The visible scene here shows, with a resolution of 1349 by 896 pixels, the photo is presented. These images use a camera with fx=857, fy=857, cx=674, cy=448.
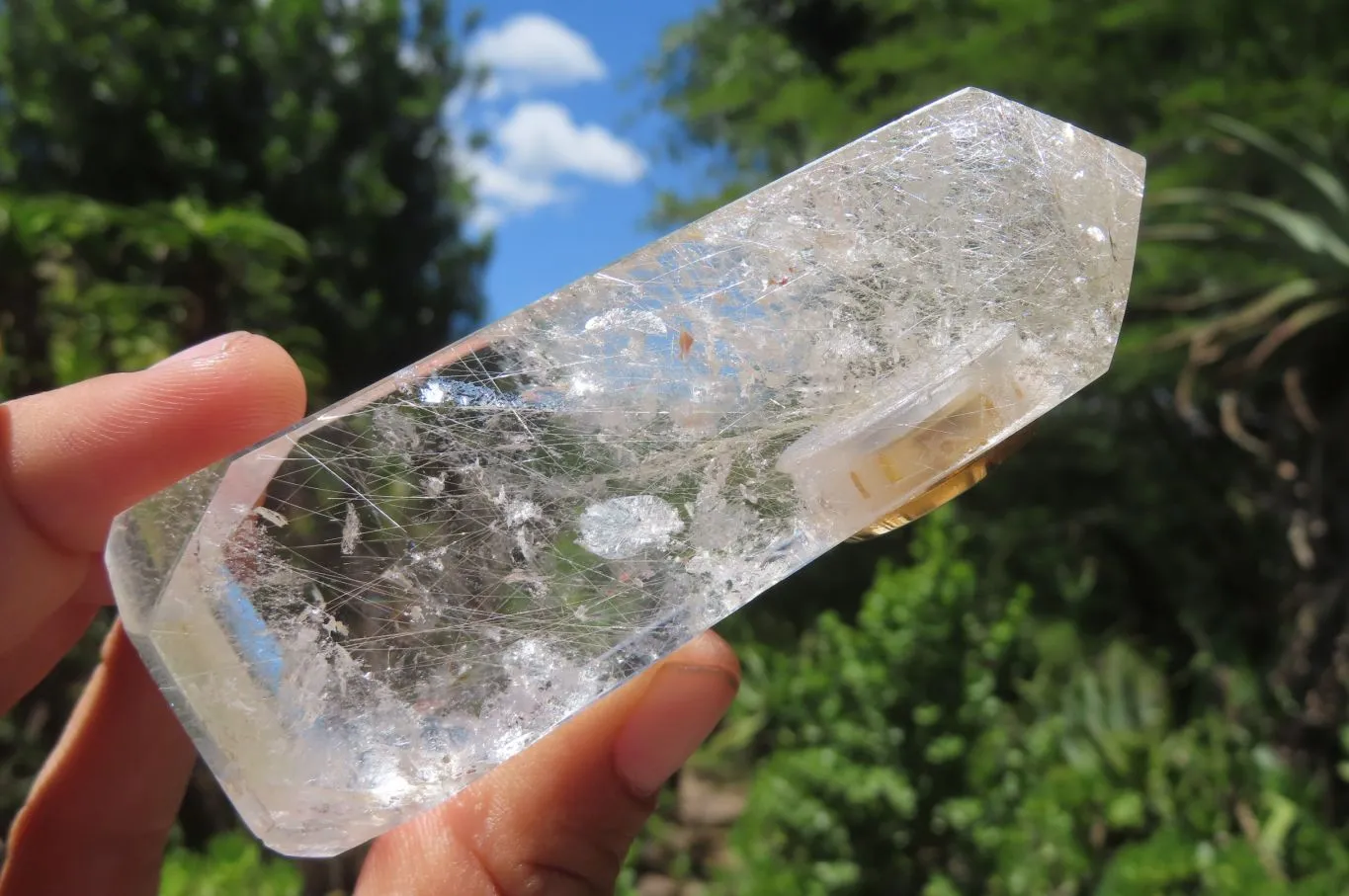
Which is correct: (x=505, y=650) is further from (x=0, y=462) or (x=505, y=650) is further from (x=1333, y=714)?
(x=1333, y=714)

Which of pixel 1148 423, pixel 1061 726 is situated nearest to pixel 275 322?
pixel 1061 726

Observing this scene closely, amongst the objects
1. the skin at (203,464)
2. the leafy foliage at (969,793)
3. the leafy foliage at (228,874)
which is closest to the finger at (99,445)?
the skin at (203,464)

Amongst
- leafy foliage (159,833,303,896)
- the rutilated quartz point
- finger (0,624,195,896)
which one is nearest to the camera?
the rutilated quartz point

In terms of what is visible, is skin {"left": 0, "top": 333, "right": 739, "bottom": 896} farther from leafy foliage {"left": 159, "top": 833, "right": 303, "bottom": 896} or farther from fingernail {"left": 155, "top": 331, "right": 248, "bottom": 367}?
leafy foliage {"left": 159, "top": 833, "right": 303, "bottom": 896}

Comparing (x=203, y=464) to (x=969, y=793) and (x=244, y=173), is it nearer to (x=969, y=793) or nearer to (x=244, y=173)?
(x=969, y=793)

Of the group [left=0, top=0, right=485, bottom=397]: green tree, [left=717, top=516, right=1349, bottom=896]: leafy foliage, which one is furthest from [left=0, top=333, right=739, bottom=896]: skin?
[left=0, top=0, right=485, bottom=397]: green tree

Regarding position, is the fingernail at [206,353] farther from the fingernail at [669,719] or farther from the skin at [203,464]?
the fingernail at [669,719]
